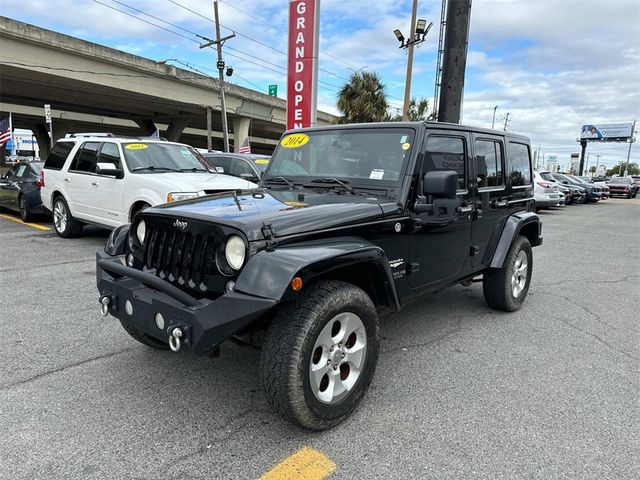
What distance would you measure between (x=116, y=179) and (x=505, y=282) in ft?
19.0

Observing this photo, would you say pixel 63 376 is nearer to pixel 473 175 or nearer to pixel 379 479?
pixel 379 479

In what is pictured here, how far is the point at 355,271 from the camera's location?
9.71 ft

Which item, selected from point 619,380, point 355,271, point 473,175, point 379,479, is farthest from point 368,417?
point 473,175

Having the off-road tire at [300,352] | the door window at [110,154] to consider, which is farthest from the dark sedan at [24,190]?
the off-road tire at [300,352]

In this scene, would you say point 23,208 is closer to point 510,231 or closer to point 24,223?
point 24,223

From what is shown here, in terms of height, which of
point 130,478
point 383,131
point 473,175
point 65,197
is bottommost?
point 130,478

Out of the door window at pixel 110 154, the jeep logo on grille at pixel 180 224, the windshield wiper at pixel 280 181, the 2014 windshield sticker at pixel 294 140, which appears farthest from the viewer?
the door window at pixel 110 154

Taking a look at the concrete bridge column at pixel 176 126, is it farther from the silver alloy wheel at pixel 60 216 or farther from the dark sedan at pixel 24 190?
the silver alloy wheel at pixel 60 216

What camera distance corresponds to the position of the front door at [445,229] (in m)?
3.47

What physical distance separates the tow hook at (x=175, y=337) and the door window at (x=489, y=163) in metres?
3.00

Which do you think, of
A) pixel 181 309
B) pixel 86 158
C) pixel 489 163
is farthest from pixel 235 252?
pixel 86 158

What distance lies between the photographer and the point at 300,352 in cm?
239

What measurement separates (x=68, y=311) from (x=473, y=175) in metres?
4.05

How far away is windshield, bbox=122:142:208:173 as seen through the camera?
7.29m
